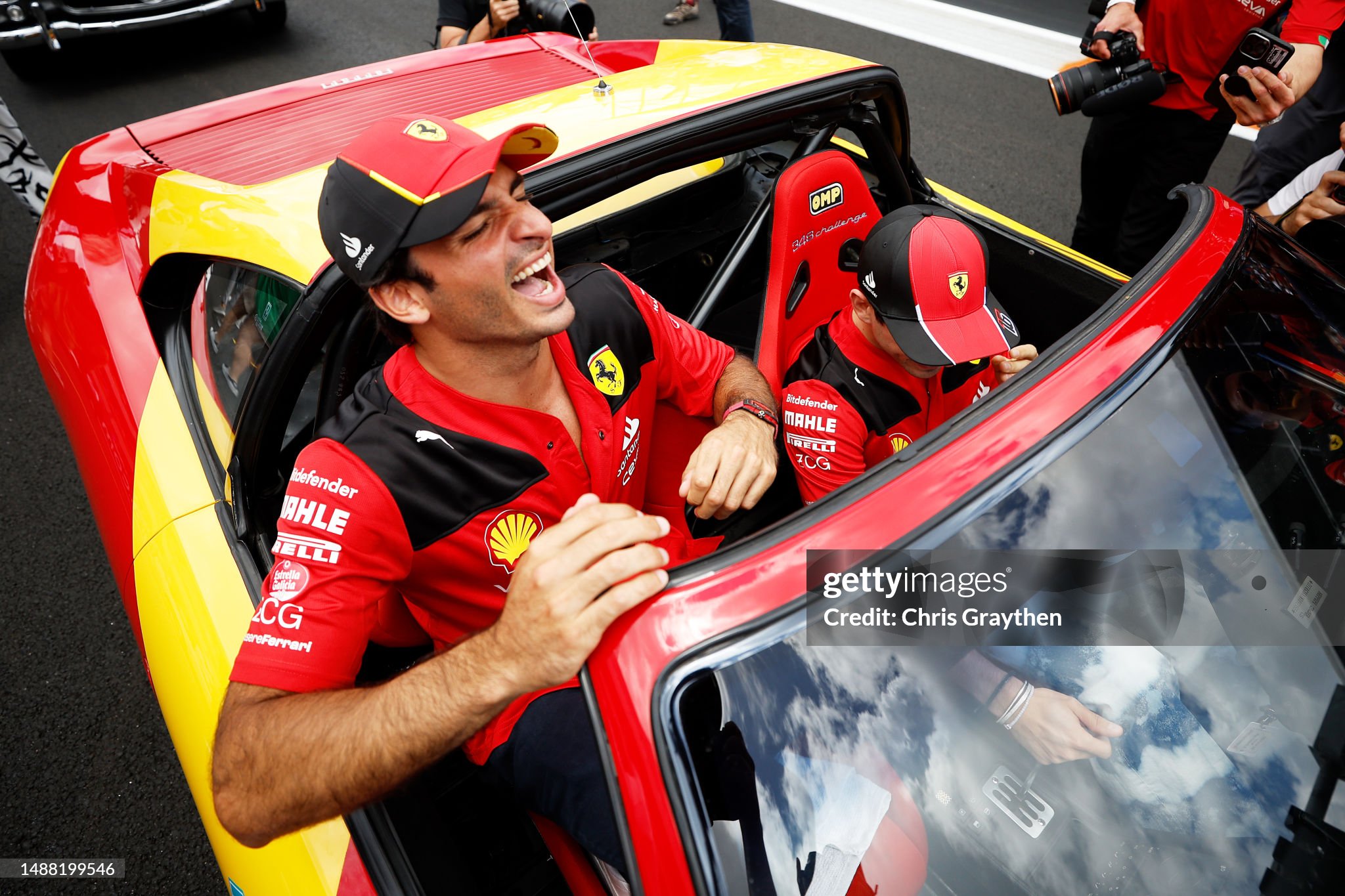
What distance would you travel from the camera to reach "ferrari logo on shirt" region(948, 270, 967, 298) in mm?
1635

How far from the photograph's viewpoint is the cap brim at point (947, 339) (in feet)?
5.28

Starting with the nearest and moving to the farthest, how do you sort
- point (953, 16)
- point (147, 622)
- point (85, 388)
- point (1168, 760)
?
point (1168, 760) → point (147, 622) → point (85, 388) → point (953, 16)

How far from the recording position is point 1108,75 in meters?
2.50

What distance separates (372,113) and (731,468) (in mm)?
1525

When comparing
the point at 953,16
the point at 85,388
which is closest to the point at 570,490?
the point at 85,388

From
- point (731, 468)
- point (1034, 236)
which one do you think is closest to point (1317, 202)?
point (1034, 236)

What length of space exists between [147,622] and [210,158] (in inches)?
45.2

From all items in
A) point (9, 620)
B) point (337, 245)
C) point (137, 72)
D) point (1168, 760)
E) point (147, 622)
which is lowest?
point (9, 620)

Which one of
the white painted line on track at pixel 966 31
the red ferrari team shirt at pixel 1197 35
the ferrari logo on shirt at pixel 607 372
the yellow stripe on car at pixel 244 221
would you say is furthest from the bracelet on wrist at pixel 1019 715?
the white painted line on track at pixel 966 31

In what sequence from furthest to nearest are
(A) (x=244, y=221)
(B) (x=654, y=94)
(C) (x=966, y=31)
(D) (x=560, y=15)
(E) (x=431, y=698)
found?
(C) (x=966, y=31), (D) (x=560, y=15), (B) (x=654, y=94), (A) (x=244, y=221), (E) (x=431, y=698)

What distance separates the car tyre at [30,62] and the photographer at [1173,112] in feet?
19.8

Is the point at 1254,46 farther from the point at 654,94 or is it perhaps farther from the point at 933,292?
the point at 654,94

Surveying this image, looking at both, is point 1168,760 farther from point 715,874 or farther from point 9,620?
point 9,620

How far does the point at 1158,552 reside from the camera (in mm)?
1126
